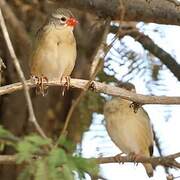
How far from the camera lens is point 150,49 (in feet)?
17.6

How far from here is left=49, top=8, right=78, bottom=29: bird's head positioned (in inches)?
201

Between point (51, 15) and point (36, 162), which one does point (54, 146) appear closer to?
point (36, 162)

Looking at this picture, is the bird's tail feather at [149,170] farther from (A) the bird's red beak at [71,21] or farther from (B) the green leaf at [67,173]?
(B) the green leaf at [67,173]

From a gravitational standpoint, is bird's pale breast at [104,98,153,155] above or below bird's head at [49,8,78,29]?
below

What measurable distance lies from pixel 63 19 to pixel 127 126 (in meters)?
1.17

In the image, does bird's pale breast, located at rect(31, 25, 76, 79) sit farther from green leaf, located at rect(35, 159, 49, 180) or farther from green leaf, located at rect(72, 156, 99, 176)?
green leaf, located at rect(35, 159, 49, 180)

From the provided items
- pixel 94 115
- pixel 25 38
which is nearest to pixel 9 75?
pixel 25 38

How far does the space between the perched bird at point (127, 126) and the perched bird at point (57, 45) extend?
2.20 feet

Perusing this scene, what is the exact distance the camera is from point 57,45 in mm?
5156

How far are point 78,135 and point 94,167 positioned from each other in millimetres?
3085

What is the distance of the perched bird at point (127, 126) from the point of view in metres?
5.73

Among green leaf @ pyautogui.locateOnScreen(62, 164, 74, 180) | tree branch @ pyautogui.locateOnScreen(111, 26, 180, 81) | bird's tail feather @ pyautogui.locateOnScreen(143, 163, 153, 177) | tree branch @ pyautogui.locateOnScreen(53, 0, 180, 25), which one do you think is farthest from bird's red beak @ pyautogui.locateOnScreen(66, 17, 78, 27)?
green leaf @ pyautogui.locateOnScreen(62, 164, 74, 180)

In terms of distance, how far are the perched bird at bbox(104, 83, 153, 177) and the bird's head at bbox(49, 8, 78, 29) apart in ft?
2.70

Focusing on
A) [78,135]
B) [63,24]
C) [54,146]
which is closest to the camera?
[54,146]
